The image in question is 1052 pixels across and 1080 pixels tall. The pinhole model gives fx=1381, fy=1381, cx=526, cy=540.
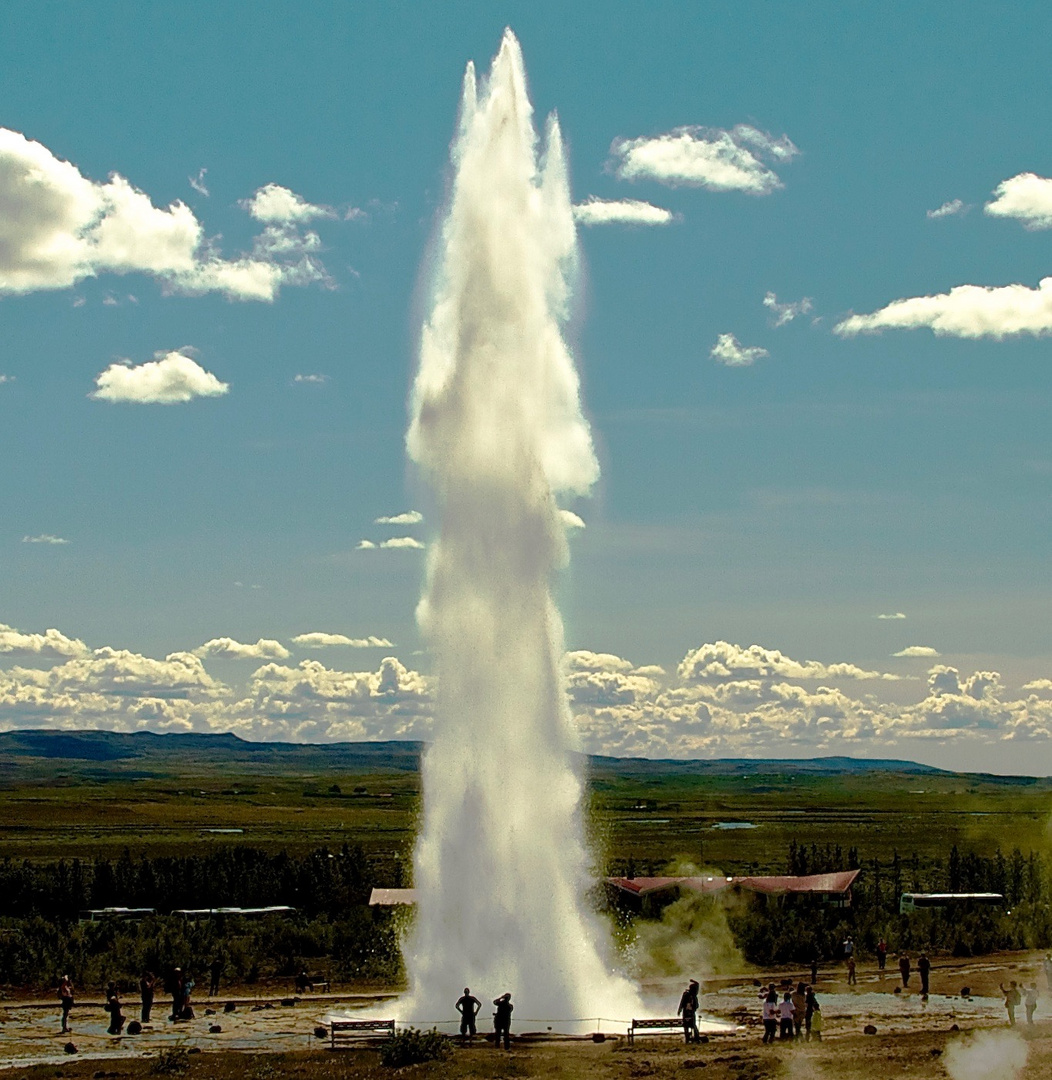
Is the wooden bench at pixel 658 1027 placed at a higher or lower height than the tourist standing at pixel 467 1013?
lower

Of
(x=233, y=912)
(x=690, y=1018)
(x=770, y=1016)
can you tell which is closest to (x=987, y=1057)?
(x=770, y=1016)

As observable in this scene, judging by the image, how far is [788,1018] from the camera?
3036cm

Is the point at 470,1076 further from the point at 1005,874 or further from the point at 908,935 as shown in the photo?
the point at 1005,874

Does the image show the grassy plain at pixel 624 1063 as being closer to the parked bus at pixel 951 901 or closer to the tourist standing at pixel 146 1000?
the tourist standing at pixel 146 1000

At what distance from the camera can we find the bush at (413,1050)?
27.5 metres

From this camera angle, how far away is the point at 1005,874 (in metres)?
74.8

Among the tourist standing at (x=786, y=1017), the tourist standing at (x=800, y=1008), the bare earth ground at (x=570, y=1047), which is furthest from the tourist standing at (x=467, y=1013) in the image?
the tourist standing at (x=800, y=1008)

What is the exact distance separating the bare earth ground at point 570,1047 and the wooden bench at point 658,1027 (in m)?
0.41

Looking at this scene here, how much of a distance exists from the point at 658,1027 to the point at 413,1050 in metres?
6.91

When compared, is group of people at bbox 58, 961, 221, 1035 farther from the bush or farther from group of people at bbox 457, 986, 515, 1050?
group of people at bbox 457, 986, 515, 1050

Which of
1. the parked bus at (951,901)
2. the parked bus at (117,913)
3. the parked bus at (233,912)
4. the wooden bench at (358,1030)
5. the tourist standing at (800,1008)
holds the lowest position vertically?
the parked bus at (117,913)

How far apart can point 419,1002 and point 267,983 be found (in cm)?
1421

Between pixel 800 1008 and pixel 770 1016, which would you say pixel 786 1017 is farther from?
pixel 800 1008

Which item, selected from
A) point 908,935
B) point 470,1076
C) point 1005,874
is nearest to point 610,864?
point 1005,874
